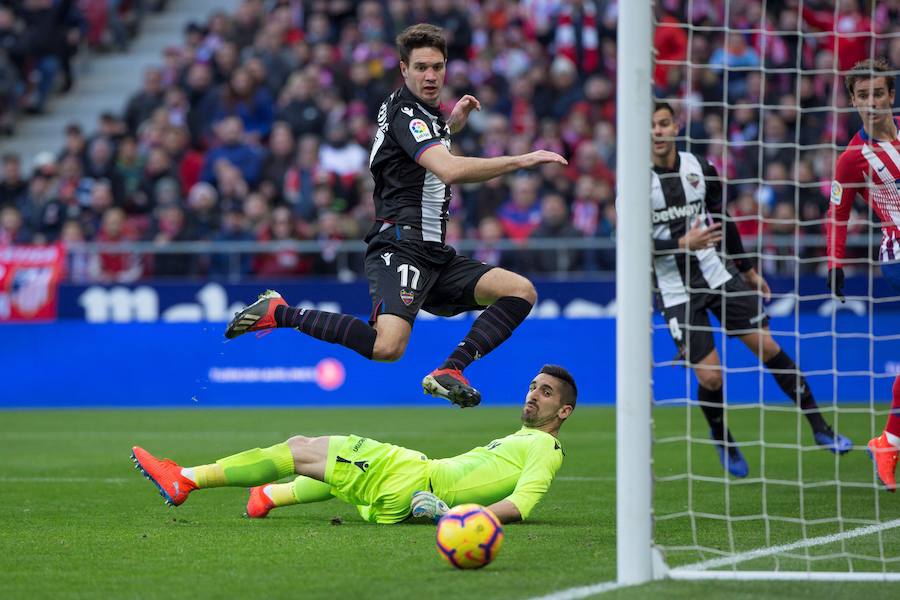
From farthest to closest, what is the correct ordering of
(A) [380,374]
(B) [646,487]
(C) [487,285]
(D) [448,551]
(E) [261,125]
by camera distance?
1. (E) [261,125]
2. (A) [380,374]
3. (C) [487,285]
4. (D) [448,551]
5. (B) [646,487]

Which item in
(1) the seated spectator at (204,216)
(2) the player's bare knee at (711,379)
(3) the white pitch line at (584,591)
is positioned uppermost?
(1) the seated spectator at (204,216)

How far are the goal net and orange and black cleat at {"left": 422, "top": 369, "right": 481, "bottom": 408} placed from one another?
3.27 feet

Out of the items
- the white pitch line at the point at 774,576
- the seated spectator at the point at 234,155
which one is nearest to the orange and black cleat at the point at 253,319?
the white pitch line at the point at 774,576

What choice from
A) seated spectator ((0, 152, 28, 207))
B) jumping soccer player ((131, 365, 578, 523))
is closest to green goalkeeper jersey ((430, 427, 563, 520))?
jumping soccer player ((131, 365, 578, 523))

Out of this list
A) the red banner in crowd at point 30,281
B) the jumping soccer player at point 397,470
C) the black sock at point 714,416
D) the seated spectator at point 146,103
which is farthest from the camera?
the seated spectator at point 146,103

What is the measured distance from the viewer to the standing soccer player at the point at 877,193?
7914mm

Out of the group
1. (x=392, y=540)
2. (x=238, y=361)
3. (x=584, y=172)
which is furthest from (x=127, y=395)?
(x=392, y=540)

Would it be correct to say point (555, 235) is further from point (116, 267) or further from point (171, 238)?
point (116, 267)

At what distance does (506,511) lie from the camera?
6.49 metres

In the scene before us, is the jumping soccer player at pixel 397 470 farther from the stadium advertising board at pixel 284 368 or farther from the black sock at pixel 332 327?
the stadium advertising board at pixel 284 368

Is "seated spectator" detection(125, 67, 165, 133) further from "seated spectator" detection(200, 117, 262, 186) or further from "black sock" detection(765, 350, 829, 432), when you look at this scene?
"black sock" detection(765, 350, 829, 432)

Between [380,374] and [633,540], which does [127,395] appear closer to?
[380,374]

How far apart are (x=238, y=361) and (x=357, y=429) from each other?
3818 millimetres

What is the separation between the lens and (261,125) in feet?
65.4
